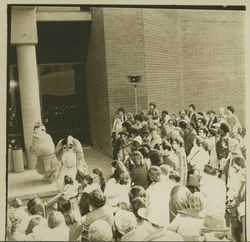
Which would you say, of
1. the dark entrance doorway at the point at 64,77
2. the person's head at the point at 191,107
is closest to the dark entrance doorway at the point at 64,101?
the dark entrance doorway at the point at 64,77

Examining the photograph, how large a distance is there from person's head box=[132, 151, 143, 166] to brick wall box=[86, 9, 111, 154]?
0.17 m

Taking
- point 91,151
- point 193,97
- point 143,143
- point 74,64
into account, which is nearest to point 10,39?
point 74,64

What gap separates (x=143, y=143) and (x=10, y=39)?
3.29 ft

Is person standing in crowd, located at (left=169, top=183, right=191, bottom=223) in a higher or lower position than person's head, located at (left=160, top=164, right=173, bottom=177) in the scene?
lower

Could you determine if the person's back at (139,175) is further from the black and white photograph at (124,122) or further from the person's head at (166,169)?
the person's head at (166,169)

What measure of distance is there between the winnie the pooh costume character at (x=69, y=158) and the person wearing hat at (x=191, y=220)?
65cm

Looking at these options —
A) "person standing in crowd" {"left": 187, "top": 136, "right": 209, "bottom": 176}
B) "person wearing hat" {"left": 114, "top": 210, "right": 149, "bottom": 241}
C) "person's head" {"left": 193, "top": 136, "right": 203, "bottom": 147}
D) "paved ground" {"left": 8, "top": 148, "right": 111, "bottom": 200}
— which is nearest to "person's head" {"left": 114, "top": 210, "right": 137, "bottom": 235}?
"person wearing hat" {"left": 114, "top": 210, "right": 149, "bottom": 241}

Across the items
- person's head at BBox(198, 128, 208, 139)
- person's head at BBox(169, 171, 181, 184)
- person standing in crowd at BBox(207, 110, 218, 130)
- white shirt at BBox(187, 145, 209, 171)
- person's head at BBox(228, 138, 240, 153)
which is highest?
person standing in crowd at BBox(207, 110, 218, 130)

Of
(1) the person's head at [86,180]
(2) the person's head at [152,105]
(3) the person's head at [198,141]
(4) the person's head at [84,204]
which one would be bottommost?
(4) the person's head at [84,204]

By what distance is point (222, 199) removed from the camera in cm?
285

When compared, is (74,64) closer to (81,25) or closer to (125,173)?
(81,25)

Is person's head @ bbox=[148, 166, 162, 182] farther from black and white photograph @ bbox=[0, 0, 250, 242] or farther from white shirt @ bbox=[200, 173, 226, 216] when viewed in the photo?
white shirt @ bbox=[200, 173, 226, 216]

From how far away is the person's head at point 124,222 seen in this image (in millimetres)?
2637

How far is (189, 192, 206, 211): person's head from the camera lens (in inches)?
109
